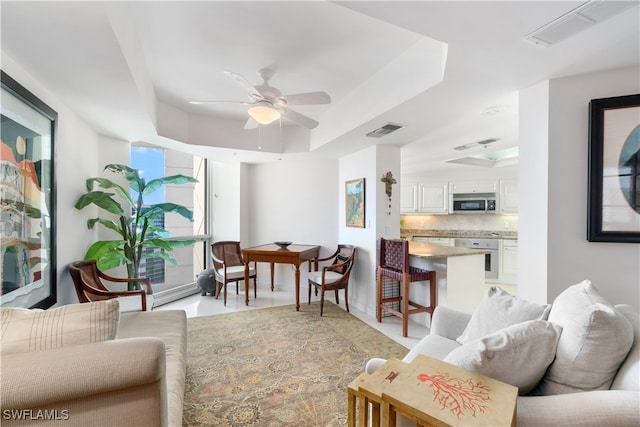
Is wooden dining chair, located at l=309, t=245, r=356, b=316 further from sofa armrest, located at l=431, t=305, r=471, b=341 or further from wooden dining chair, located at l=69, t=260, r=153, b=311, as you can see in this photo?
wooden dining chair, located at l=69, t=260, r=153, b=311

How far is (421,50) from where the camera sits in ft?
6.89

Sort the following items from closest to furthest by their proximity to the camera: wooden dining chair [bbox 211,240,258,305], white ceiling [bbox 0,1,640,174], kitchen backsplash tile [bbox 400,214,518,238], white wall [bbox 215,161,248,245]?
white ceiling [bbox 0,1,640,174] < wooden dining chair [bbox 211,240,258,305] < white wall [bbox 215,161,248,245] < kitchen backsplash tile [bbox 400,214,518,238]

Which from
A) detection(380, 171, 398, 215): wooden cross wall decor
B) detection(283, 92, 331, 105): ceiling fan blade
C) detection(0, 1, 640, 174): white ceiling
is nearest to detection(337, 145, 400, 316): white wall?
detection(380, 171, 398, 215): wooden cross wall decor

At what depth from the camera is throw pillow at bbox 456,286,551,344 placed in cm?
143

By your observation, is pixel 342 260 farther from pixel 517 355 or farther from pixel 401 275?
pixel 517 355

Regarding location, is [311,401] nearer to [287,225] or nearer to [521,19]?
→ [521,19]

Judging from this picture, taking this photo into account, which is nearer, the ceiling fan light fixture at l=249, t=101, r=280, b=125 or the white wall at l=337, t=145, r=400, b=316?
the ceiling fan light fixture at l=249, t=101, r=280, b=125

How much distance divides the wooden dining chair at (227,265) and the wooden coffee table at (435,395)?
10.9ft

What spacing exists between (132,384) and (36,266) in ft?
5.91

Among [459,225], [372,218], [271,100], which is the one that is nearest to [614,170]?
[372,218]

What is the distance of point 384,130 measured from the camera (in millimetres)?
3053

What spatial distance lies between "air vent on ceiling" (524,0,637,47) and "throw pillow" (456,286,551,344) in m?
1.40

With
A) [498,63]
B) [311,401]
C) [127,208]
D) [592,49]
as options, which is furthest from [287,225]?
[592,49]

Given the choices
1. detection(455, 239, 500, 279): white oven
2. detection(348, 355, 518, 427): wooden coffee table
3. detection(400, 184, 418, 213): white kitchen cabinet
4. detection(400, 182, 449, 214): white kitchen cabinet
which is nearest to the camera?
detection(348, 355, 518, 427): wooden coffee table
